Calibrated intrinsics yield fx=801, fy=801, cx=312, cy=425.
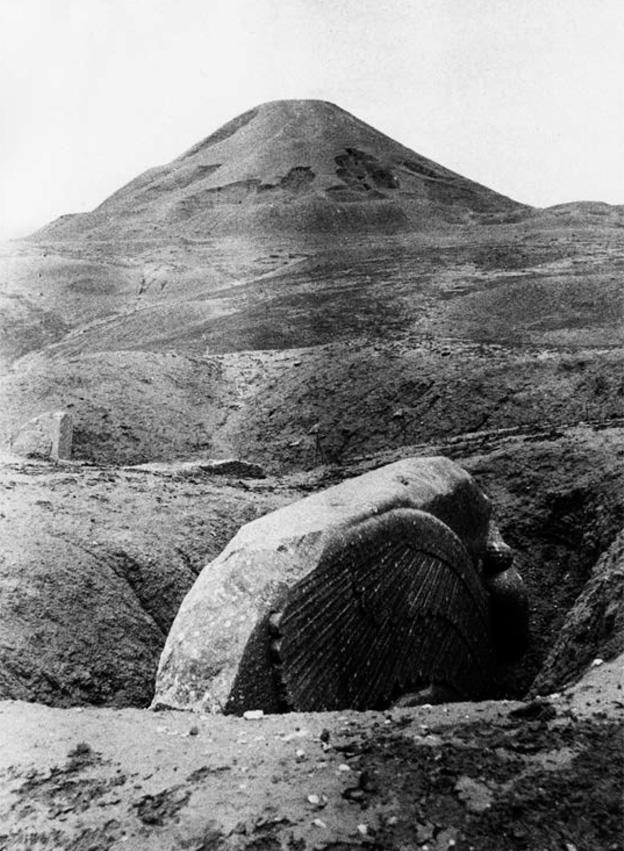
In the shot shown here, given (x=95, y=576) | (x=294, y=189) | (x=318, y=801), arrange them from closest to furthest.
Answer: (x=318, y=801) → (x=95, y=576) → (x=294, y=189)

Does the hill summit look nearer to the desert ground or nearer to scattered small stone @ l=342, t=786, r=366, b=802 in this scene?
the desert ground

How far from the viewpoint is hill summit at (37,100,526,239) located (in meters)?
31.0

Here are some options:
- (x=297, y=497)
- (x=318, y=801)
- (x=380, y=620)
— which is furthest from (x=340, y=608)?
(x=297, y=497)

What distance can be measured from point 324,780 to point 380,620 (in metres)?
1.58

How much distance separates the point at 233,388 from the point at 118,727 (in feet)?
32.4

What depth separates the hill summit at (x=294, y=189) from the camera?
102 feet

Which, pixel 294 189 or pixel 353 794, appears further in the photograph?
pixel 294 189

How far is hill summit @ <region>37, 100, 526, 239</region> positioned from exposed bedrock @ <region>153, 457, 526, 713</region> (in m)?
25.8

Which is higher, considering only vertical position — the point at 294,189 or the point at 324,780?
the point at 294,189

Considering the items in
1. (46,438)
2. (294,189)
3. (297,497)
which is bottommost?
(297,497)

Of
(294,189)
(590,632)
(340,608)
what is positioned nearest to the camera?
(340,608)

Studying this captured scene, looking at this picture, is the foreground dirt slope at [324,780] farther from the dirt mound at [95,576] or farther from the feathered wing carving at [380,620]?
the dirt mound at [95,576]

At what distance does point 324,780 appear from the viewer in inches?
94.7

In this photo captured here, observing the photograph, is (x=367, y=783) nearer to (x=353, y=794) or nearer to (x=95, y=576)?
(x=353, y=794)
